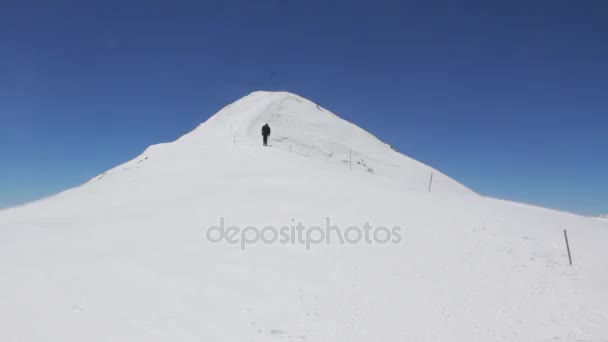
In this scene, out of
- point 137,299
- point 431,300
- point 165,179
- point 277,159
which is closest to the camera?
point 137,299

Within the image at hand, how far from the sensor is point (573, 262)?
1385 cm

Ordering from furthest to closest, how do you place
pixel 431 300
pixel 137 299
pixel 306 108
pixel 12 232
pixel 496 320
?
pixel 306 108
pixel 12 232
pixel 431 300
pixel 496 320
pixel 137 299

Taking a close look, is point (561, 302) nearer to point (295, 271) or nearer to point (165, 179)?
point (295, 271)

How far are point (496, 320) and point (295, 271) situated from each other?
5.15 m

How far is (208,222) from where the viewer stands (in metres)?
14.3

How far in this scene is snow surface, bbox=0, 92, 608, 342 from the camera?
779 centimetres

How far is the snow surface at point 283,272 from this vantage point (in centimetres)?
779

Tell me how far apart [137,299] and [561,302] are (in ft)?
34.9

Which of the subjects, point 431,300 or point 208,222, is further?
point 208,222

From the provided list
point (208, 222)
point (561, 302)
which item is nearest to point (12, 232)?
point (208, 222)

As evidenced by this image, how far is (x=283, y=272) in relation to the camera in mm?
10797

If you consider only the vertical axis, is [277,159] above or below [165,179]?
above

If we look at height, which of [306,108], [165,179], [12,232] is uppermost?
[306,108]

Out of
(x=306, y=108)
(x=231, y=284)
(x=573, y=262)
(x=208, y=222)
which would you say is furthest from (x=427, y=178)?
(x=231, y=284)
